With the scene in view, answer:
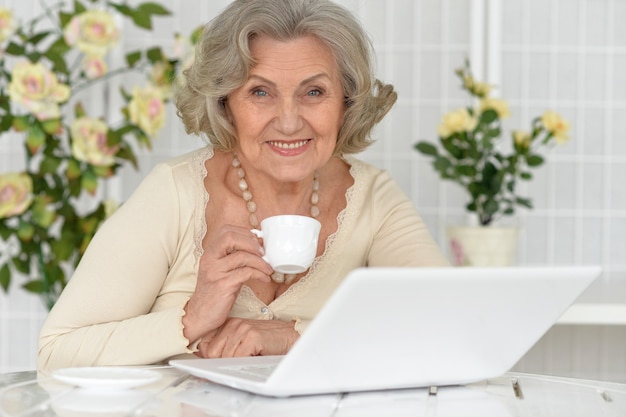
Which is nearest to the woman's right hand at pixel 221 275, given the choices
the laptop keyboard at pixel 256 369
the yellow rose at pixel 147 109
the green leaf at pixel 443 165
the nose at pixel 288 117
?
the laptop keyboard at pixel 256 369

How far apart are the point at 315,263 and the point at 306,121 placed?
0.28 metres

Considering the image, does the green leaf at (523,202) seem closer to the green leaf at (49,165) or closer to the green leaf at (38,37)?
the green leaf at (49,165)

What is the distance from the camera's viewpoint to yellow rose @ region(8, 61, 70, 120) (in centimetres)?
277

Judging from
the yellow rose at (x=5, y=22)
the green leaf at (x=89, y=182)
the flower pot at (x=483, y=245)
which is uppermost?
the yellow rose at (x=5, y=22)

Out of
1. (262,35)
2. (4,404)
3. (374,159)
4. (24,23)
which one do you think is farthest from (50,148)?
(4,404)

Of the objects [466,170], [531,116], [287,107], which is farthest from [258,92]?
[531,116]

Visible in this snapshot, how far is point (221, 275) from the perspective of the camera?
5.08ft

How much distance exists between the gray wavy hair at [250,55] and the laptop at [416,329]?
2.22 ft

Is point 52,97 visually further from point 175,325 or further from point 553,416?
point 553,416

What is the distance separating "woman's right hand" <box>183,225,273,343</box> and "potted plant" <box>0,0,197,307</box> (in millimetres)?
1331

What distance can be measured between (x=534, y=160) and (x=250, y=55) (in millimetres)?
1326

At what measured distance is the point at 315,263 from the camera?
1910 millimetres

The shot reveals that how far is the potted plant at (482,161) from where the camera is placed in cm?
286

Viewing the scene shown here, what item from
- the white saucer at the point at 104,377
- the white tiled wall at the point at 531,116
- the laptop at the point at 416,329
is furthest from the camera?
the white tiled wall at the point at 531,116
